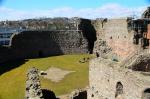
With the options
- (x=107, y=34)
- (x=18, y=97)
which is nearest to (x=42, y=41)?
(x=107, y=34)

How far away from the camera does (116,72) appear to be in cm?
1839

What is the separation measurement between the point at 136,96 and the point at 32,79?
9.30m

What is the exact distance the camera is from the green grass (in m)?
32.9

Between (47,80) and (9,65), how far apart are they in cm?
828

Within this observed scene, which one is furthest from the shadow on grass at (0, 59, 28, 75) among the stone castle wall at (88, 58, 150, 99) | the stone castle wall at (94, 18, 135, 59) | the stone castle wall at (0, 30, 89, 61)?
the stone castle wall at (88, 58, 150, 99)

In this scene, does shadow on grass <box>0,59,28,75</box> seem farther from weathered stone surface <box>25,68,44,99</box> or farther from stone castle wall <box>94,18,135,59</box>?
weathered stone surface <box>25,68,44,99</box>

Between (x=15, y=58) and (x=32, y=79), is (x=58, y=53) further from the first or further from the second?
(x=32, y=79)

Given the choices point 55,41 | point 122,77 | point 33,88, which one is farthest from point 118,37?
point 122,77

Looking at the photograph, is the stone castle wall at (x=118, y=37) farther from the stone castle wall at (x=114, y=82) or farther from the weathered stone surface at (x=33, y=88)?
the stone castle wall at (x=114, y=82)

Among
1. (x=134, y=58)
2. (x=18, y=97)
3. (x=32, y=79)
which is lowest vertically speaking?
(x=18, y=97)

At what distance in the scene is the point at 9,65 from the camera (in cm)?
4300

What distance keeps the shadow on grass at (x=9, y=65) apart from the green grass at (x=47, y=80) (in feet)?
0.67

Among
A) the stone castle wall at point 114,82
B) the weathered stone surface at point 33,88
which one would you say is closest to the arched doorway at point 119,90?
the stone castle wall at point 114,82

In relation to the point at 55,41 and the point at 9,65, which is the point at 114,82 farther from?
the point at 55,41
